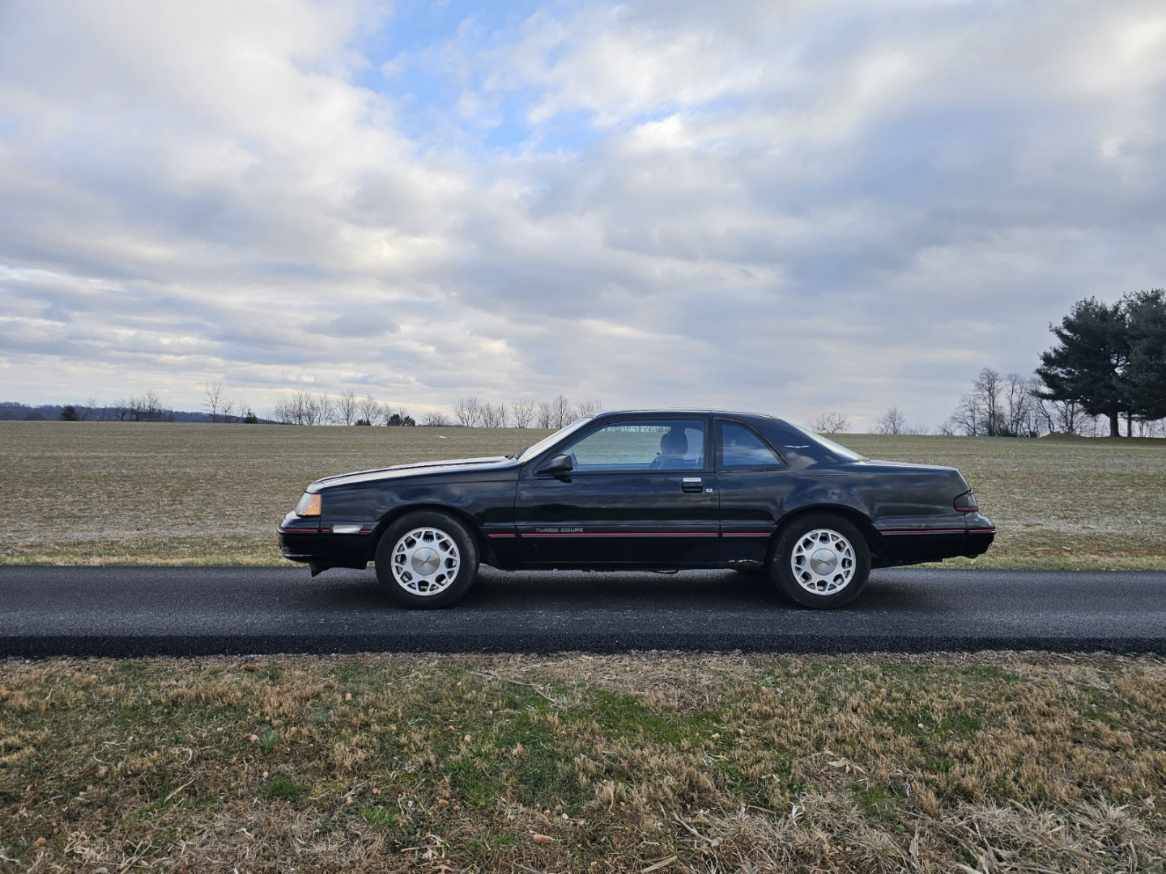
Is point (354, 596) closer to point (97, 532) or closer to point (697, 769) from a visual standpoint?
point (697, 769)

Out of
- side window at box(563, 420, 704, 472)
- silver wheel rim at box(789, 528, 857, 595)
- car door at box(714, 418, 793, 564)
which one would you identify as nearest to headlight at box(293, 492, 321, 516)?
side window at box(563, 420, 704, 472)

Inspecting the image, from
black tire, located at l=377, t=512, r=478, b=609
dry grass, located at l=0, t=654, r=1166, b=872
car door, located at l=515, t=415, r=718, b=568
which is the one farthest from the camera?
car door, located at l=515, t=415, r=718, b=568

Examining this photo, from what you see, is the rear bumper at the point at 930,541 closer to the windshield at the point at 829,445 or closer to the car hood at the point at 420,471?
the windshield at the point at 829,445

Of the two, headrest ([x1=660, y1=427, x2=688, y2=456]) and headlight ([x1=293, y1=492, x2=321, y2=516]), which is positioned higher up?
headrest ([x1=660, y1=427, x2=688, y2=456])

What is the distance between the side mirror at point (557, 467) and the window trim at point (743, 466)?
3.74 ft

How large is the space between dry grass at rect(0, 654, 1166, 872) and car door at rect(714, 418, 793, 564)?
1547mm

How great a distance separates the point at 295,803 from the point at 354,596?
3.44 meters

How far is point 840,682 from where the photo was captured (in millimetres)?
4270

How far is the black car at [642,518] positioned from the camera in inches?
233

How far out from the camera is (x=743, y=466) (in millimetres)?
6121

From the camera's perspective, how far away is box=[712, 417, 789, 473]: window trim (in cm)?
610

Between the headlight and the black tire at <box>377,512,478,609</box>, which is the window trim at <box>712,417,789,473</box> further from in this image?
the headlight

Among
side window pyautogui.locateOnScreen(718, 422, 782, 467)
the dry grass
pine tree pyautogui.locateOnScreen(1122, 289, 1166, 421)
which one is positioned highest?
pine tree pyautogui.locateOnScreen(1122, 289, 1166, 421)

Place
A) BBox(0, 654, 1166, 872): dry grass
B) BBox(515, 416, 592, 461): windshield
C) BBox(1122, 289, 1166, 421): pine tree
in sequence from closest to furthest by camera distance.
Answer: BBox(0, 654, 1166, 872): dry grass
BBox(515, 416, 592, 461): windshield
BBox(1122, 289, 1166, 421): pine tree
